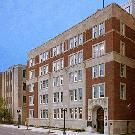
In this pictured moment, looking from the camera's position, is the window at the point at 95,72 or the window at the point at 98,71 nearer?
the window at the point at 98,71

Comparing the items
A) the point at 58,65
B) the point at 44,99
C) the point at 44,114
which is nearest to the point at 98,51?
the point at 58,65

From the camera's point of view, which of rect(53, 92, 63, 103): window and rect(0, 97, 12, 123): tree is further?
rect(0, 97, 12, 123): tree

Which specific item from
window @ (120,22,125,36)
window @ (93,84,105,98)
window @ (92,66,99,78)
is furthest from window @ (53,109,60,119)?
window @ (120,22,125,36)

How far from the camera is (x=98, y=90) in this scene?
62.4 m

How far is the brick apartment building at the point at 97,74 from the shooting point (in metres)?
59.5

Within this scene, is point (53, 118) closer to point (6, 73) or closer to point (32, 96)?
point (32, 96)

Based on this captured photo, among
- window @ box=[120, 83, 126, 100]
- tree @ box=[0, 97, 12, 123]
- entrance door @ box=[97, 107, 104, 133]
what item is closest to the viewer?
window @ box=[120, 83, 126, 100]

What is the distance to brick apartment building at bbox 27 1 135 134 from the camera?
59.5 meters

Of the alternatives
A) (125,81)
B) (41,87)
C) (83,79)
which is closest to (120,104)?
(125,81)

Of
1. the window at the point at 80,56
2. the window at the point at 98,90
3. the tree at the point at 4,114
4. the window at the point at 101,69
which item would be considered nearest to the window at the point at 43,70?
the window at the point at 80,56

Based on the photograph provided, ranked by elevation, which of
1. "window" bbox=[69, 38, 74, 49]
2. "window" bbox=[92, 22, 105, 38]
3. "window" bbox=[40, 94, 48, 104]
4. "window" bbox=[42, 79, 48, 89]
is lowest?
"window" bbox=[40, 94, 48, 104]

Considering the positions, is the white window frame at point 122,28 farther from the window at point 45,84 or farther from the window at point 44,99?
the window at point 44,99

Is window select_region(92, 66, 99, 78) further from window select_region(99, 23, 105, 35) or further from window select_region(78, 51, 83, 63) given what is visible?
window select_region(99, 23, 105, 35)

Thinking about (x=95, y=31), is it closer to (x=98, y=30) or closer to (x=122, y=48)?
(x=98, y=30)
